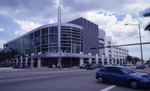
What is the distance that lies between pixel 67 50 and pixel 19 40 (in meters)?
44.3

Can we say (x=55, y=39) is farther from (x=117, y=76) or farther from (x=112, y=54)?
(x=117, y=76)

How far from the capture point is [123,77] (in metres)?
14.8

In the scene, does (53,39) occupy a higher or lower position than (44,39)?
lower

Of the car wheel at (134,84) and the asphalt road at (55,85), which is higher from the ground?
the car wheel at (134,84)

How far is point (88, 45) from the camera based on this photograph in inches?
3588

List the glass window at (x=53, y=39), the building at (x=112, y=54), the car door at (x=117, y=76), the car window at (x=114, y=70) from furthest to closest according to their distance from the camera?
the building at (x=112, y=54) < the glass window at (x=53, y=39) < the car window at (x=114, y=70) < the car door at (x=117, y=76)

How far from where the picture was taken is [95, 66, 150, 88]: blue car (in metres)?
13.5

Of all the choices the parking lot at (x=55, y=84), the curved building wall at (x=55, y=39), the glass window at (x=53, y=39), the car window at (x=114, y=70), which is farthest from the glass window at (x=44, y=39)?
the car window at (x=114, y=70)

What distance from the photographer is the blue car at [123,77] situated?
13539mm

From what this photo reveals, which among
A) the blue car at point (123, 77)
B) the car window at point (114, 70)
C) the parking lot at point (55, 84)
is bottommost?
the parking lot at point (55, 84)

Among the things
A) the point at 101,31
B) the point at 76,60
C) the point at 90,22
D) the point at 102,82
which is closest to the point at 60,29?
the point at 76,60

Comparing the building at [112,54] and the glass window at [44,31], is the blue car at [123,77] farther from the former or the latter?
the building at [112,54]

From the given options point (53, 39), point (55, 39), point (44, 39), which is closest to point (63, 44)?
point (55, 39)

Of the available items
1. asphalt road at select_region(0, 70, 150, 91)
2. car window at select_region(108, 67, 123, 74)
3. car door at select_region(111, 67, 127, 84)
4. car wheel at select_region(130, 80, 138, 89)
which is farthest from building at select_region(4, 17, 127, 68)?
car wheel at select_region(130, 80, 138, 89)
